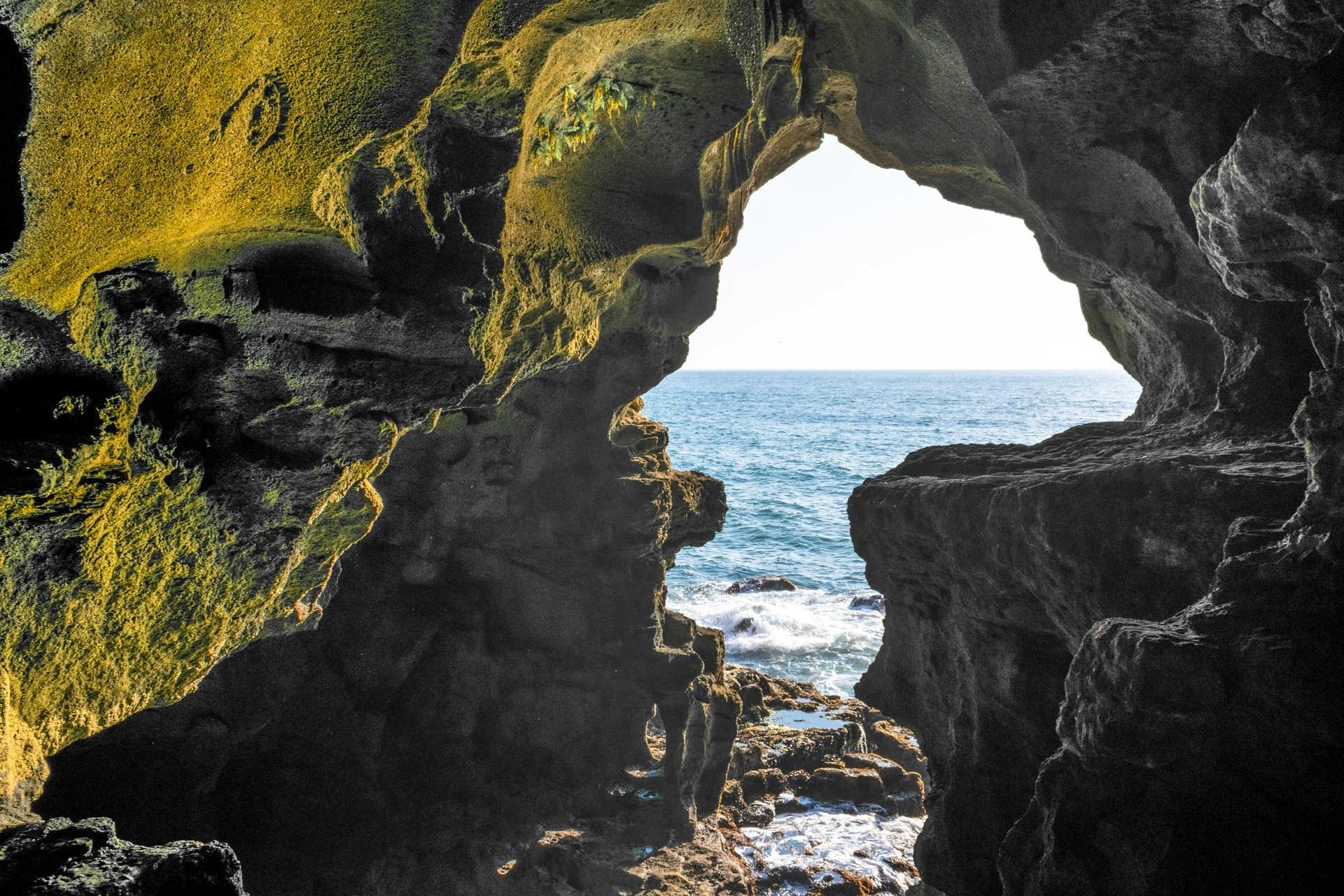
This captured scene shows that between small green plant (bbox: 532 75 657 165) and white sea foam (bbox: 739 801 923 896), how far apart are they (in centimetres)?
1192

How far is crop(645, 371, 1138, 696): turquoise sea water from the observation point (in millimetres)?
27203

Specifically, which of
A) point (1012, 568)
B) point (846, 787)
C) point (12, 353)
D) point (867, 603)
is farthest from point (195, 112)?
point (867, 603)

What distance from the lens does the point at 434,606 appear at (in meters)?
13.6

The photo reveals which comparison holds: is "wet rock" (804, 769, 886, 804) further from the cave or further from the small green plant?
the small green plant

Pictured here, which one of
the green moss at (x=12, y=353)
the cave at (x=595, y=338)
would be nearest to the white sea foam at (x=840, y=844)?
the cave at (x=595, y=338)

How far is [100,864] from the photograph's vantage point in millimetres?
3975

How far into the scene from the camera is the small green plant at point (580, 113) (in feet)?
21.3

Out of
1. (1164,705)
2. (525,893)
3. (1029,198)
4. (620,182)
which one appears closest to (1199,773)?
(1164,705)

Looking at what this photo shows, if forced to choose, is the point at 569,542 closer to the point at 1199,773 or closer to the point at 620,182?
the point at 620,182

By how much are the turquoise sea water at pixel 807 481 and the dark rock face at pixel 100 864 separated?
2028cm

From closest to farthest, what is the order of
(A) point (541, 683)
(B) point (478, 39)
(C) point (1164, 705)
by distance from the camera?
1. (C) point (1164, 705)
2. (B) point (478, 39)
3. (A) point (541, 683)

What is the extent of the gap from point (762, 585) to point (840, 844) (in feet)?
61.1

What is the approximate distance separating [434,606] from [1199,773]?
441 inches

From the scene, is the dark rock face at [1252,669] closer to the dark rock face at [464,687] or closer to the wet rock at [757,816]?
the dark rock face at [464,687]
